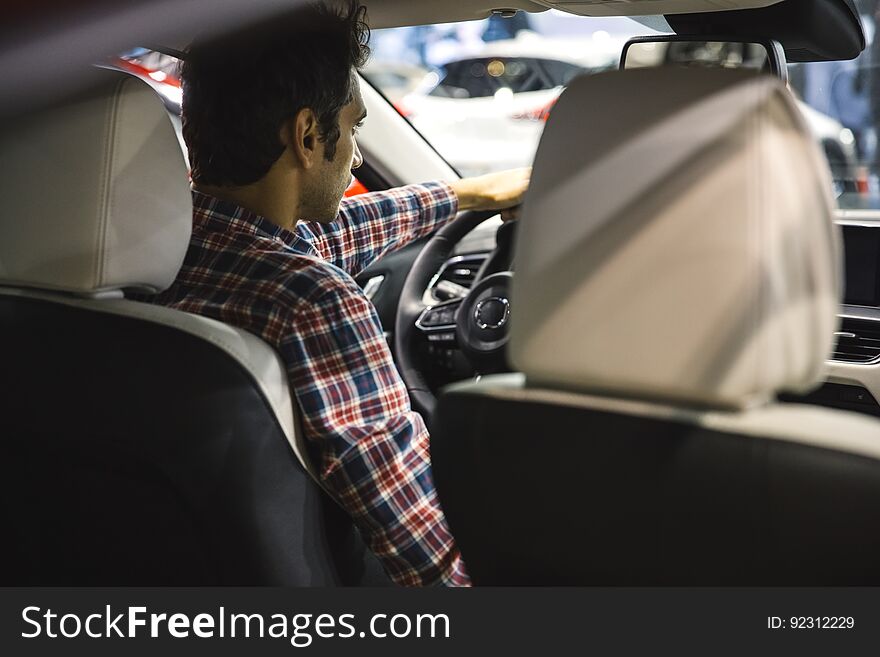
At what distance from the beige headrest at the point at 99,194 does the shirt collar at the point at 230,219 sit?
0.50ft

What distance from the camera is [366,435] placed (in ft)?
5.43

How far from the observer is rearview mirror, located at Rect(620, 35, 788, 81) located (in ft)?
6.53

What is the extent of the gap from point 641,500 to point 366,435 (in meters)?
0.54

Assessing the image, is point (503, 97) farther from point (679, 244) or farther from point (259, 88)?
point (679, 244)

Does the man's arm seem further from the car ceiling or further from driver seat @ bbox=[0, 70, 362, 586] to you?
driver seat @ bbox=[0, 70, 362, 586]

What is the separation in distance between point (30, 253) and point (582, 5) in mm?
1035

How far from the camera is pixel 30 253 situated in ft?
5.41

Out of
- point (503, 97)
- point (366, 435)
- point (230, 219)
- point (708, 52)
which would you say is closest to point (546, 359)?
point (366, 435)

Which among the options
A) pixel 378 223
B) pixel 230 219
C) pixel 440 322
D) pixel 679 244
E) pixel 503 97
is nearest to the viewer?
pixel 679 244

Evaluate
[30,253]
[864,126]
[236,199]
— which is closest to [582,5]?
[236,199]

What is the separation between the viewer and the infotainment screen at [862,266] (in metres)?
2.39

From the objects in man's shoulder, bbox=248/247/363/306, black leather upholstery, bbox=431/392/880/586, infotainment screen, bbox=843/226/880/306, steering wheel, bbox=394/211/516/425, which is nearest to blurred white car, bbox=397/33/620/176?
steering wheel, bbox=394/211/516/425

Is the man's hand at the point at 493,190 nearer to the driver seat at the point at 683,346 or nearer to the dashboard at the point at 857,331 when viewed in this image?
the dashboard at the point at 857,331

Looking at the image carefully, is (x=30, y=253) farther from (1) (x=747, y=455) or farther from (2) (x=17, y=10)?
(1) (x=747, y=455)
